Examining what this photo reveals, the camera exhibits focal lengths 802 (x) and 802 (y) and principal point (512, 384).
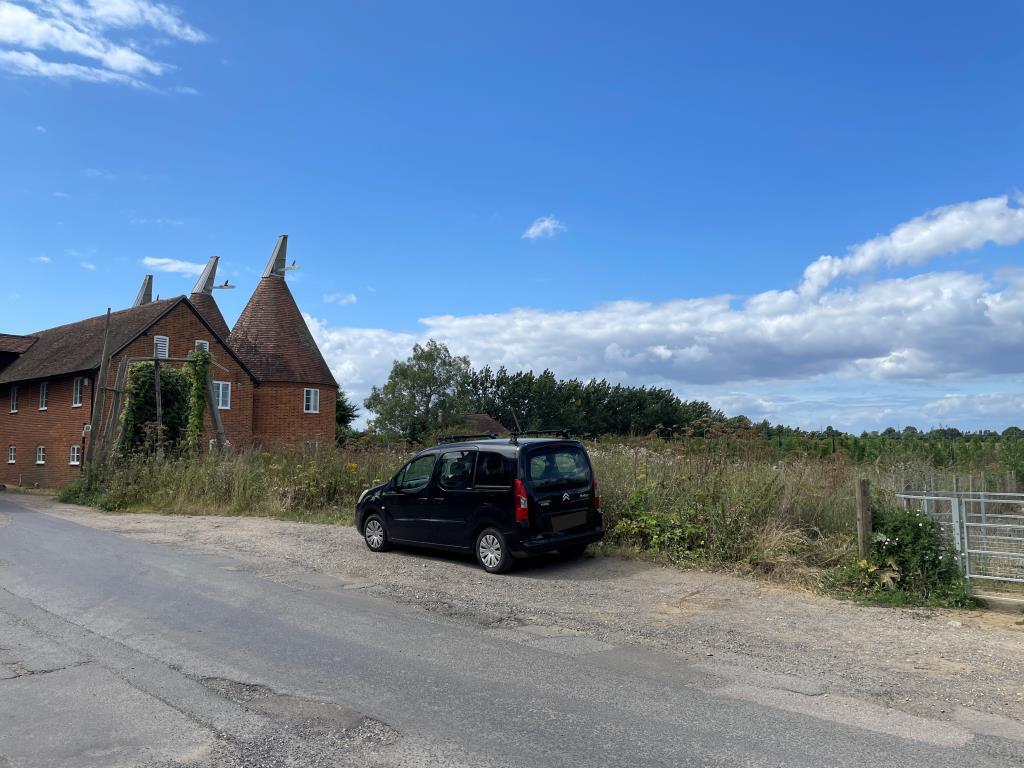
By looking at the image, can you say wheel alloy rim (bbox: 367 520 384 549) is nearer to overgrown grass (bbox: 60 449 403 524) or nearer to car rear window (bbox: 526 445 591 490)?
car rear window (bbox: 526 445 591 490)

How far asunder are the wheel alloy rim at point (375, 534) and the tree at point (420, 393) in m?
44.6

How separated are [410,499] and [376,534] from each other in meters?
1.12

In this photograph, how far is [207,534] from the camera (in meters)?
15.4

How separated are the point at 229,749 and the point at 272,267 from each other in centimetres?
4580

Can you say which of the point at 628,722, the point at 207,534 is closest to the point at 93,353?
the point at 207,534

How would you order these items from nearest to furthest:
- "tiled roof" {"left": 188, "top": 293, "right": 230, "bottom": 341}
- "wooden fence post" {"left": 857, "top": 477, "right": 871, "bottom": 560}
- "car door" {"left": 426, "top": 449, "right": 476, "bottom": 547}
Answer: "wooden fence post" {"left": 857, "top": 477, "right": 871, "bottom": 560} < "car door" {"left": 426, "top": 449, "right": 476, "bottom": 547} < "tiled roof" {"left": 188, "top": 293, "right": 230, "bottom": 341}

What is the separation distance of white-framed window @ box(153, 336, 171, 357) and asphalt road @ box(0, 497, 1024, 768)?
2956 cm

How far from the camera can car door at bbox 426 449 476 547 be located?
11.3 m

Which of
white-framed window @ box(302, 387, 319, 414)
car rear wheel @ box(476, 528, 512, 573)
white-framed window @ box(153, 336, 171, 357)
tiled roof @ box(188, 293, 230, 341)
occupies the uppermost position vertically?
tiled roof @ box(188, 293, 230, 341)

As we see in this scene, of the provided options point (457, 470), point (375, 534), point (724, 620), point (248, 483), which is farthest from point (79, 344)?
point (724, 620)

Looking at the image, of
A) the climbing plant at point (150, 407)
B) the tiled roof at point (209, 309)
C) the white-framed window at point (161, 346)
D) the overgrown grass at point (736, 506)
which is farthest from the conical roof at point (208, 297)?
the overgrown grass at point (736, 506)

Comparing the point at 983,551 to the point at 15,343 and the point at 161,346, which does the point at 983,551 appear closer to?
the point at 161,346

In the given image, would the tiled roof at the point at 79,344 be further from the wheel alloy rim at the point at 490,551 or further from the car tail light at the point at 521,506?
the car tail light at the point at 521,506

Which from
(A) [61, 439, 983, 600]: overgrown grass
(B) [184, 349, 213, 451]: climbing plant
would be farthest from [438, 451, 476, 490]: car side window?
(B) [184, 349, 213, 451]: climbing plant
